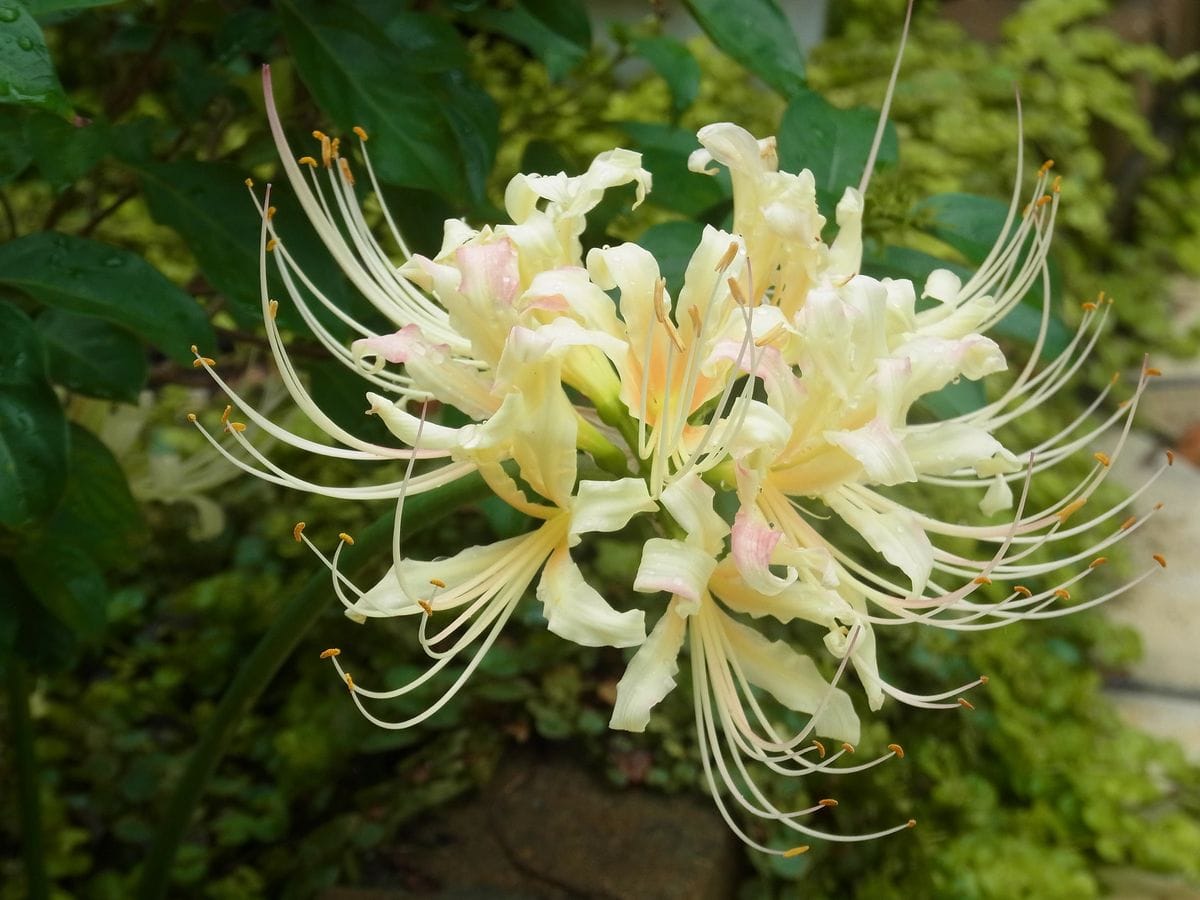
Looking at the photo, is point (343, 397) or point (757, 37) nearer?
point (757, 37)

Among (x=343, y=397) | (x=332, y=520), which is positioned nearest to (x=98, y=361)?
(x=343, y=397)

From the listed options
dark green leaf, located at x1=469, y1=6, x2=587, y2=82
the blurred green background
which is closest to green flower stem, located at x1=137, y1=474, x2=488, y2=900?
the blurred green background

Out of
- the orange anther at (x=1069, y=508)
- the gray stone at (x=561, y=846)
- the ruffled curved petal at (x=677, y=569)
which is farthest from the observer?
the gray stone at (x=561, y=846)

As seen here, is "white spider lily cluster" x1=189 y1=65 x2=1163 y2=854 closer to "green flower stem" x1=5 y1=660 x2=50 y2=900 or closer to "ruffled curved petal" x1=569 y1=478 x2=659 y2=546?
"ruffled curved petal" x1=569 y1=478 x2=659 y2=546

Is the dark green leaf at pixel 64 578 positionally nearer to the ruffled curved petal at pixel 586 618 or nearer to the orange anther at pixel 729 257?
the ruffled curved petal at pixel 586 618

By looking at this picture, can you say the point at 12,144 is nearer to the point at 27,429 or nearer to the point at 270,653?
the point at 27,429

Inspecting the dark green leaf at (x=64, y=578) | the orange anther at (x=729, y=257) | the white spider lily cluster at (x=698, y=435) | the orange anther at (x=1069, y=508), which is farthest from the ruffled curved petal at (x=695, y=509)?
the dark green leaf at (x=64, y=578)
